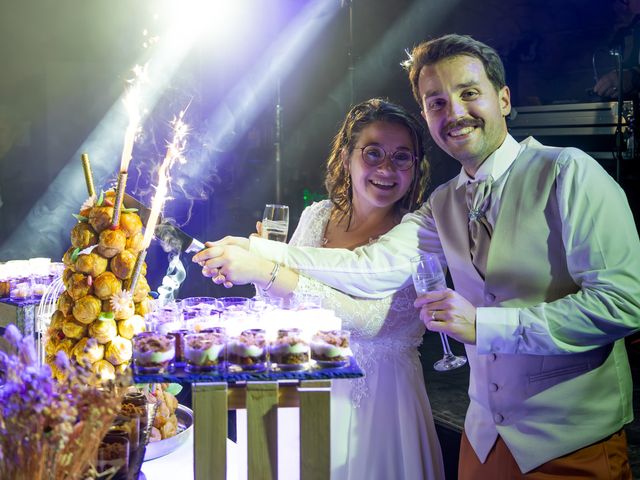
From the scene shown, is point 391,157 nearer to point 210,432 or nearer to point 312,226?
point 312,226

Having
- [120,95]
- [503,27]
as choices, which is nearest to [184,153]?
[120,95]

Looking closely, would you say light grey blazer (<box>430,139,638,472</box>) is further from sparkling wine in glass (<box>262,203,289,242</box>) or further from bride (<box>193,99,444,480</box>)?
sparkling wine in glass (<box>262,203,289,242</box>)

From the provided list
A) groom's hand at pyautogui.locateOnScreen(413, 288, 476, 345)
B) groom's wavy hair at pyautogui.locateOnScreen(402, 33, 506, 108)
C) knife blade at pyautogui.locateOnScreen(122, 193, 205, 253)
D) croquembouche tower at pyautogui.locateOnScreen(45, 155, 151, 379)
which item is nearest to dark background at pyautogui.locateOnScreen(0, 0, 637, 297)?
knife blade at pyautogui.locateOnScreen(122, 193, 205, 253)

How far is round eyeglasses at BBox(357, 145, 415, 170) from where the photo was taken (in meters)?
2.77

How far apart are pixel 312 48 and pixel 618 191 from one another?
6244 mm

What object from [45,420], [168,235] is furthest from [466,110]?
[45,420]

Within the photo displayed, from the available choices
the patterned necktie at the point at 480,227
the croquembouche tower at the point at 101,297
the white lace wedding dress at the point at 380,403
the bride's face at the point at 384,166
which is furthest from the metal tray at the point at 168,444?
the bride's face at the point at 384,166

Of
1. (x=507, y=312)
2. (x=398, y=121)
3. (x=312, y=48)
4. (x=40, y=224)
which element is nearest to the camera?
(x=507, y=312)

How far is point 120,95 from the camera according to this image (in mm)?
7164

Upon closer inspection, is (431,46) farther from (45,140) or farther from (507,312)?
(45,140)

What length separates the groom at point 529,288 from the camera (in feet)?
6.04

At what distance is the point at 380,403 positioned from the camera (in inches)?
99.8

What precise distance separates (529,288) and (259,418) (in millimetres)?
893

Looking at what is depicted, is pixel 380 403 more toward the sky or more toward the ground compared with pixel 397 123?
more toward the ground
